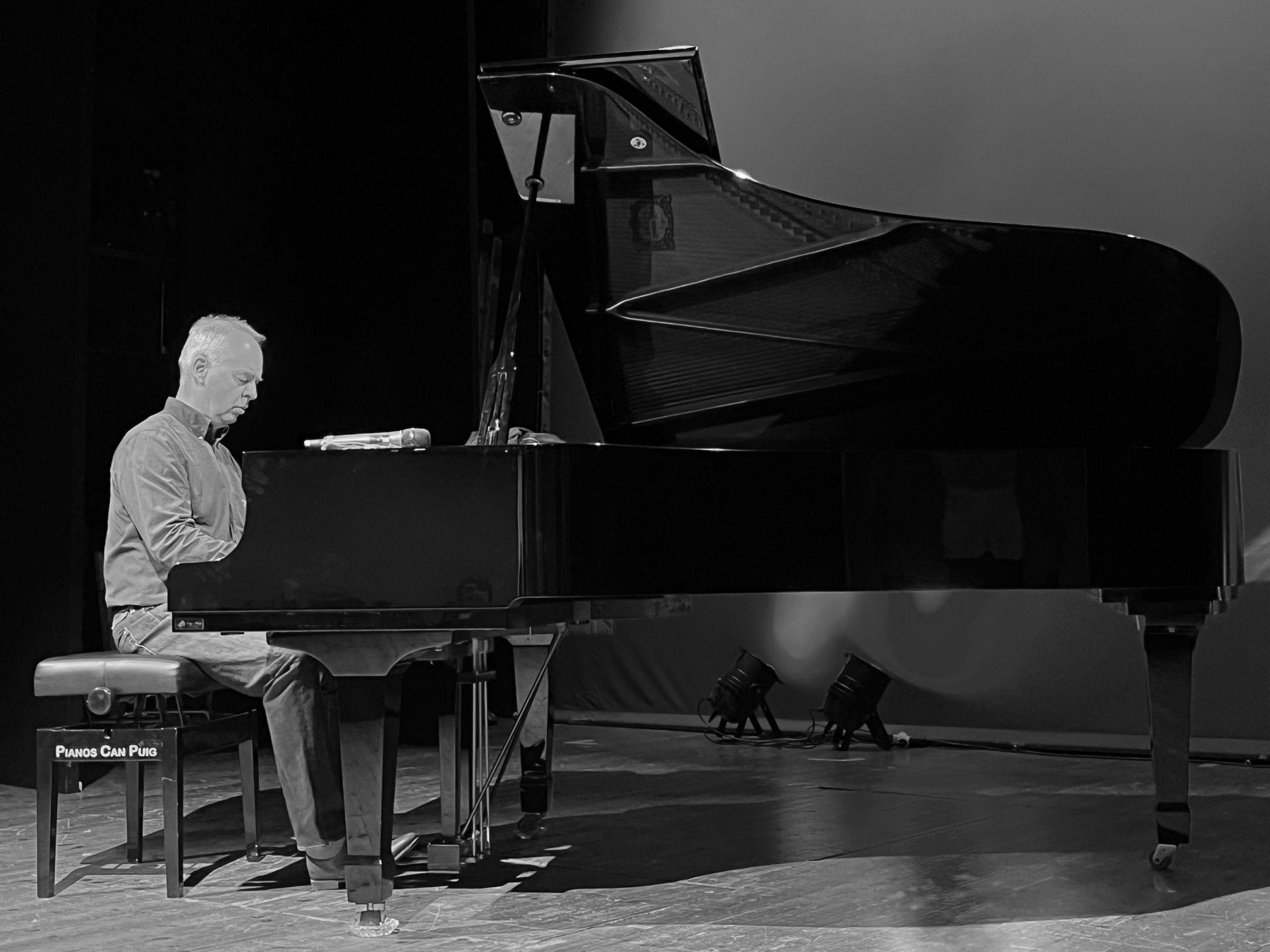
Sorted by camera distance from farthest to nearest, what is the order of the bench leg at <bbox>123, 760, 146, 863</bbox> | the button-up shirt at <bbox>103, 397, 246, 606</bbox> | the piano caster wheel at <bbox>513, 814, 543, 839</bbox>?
the piano caster wheel at <bbox>513, 814, 543, 839</bbox>
the bench leg at <bbox>123, 760, 146, 863</bbox>
the button-up shirt at <bbox>103, 397, 246, 606</bbox>

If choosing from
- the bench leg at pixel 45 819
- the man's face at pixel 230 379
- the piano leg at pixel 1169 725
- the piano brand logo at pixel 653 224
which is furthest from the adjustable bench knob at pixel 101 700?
the piano leg at pixel 1169 725

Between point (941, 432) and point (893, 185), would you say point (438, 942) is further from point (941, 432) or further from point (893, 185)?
point (893, 185)

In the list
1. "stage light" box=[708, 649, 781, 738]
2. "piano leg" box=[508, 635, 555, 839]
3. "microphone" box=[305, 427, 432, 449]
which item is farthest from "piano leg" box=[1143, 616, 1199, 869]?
"stage light" box=[708, 649, 781, 738]

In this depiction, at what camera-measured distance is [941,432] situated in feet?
10.2

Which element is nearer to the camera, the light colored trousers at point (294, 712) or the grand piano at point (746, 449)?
the grand piano at point (746, 449)

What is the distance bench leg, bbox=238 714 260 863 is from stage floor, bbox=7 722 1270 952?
2.2 inches

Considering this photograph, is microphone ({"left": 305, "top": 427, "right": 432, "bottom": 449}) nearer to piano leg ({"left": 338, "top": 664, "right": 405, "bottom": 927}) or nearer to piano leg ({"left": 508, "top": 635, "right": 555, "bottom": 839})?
piano leg ({"left": 338, "top": 664, "right": 405, "bottom": 927})

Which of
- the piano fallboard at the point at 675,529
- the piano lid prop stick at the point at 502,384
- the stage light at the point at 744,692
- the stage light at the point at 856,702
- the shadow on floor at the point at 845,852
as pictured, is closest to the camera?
the piano fallboard at the point at 675,529

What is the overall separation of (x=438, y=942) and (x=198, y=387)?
54.3 inches

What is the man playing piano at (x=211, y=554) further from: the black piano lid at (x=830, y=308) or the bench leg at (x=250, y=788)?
the black piano lid at (x=830, y=308)

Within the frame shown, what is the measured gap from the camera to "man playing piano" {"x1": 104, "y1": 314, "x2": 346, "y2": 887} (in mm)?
2924

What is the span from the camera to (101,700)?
3.00 metres

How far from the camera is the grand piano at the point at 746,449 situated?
8.41 ft

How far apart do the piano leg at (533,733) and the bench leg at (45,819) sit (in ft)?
3.51
